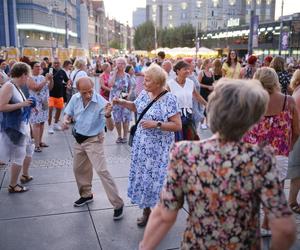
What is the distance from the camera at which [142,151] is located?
4.02 metres

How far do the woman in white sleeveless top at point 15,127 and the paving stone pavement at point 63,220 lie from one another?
0.51m

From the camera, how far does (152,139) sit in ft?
13.1

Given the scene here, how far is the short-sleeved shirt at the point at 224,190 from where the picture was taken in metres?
1.69

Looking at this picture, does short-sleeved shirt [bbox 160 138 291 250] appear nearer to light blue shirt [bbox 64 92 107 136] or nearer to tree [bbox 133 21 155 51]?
light blue shirt [bbox 64 92 107 136]

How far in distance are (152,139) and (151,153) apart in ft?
0.49

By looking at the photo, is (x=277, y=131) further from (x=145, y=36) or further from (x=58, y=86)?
(x=145, y=36)

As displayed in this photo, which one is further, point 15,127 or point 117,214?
point 15,127

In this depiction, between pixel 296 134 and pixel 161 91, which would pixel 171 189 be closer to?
pixel 161 91

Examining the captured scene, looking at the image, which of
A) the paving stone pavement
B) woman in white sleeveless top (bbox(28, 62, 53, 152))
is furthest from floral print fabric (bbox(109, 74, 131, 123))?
the paving stone pavement

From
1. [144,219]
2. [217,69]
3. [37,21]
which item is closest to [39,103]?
[217,69]

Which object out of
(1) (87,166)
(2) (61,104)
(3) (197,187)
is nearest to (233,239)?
(3) (197,187)

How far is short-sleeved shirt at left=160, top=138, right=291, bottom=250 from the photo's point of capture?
66.4 inches

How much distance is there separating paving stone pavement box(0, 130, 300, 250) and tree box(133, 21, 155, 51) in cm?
7528

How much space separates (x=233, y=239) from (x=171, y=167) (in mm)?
461
